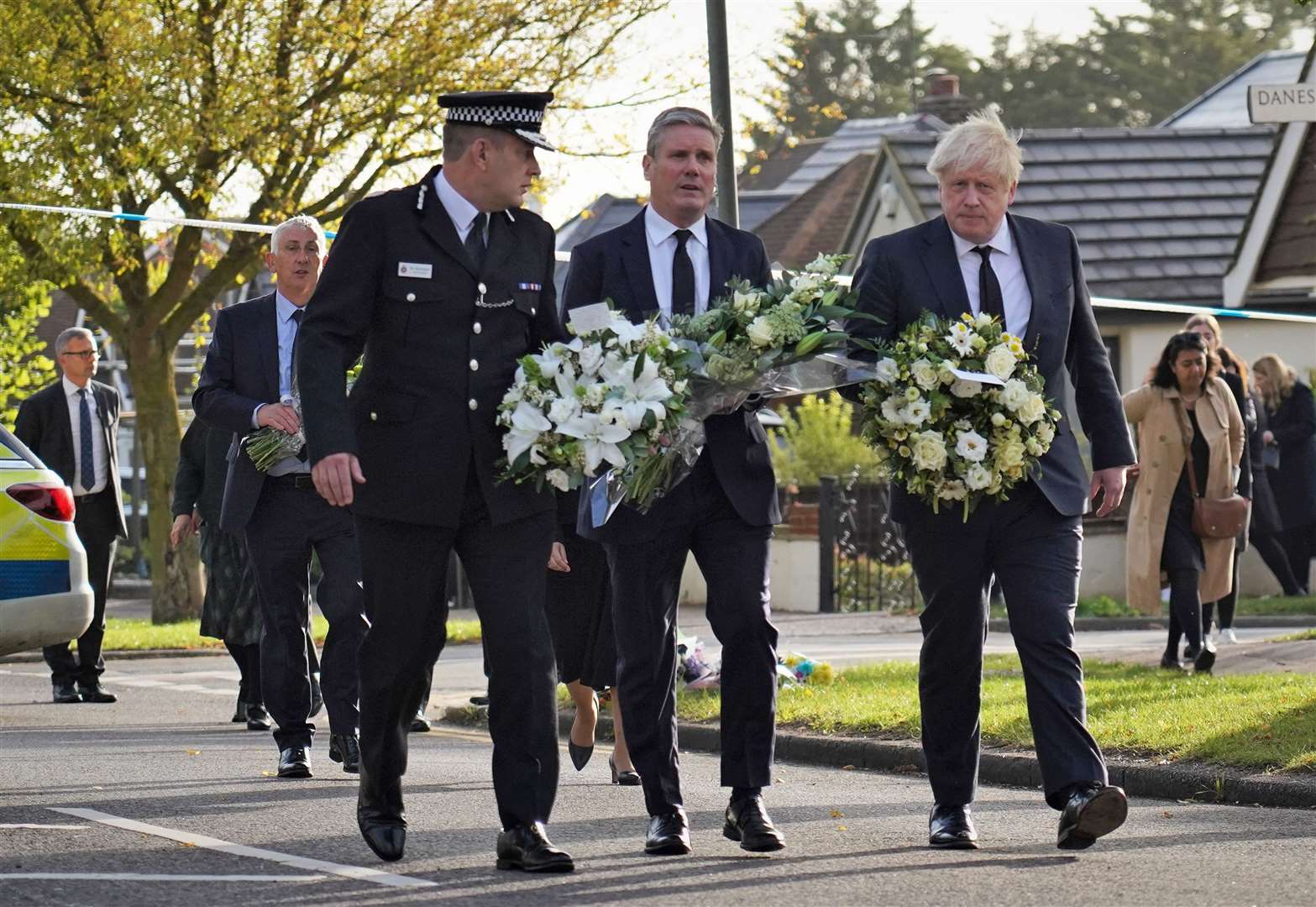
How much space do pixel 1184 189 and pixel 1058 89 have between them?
4966cm

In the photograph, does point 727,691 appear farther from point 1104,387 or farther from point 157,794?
point 157,794

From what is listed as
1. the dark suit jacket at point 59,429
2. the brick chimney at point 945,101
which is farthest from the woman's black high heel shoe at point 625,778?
the brick chimney at point 945,101

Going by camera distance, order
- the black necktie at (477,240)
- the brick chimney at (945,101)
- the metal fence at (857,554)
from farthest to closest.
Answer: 1. the brick chimney at (945,101)
2. the metal fence at (857,554)
3. the black necktie at (477,240)

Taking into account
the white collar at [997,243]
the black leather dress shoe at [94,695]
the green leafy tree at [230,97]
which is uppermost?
the green leafy tree at [230,97]

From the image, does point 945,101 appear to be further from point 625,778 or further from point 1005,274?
point 1005,274

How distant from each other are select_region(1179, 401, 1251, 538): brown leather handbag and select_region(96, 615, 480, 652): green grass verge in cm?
600

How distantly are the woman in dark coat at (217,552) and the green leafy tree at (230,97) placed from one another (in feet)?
29.3

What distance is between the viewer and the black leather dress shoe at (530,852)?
636cm

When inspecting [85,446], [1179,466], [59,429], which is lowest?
[1179,466]

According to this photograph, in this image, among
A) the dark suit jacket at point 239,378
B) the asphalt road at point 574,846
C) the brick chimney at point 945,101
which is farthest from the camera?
the brick chimney at point 945,101

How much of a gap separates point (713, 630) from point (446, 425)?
3.29ft

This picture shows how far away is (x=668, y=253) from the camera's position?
23.3ft

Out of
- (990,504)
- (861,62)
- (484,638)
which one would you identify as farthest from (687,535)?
(861,62)

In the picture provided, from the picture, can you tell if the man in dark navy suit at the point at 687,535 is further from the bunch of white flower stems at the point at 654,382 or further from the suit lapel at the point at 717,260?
the bunch of white flower stems at the point at 654,382
